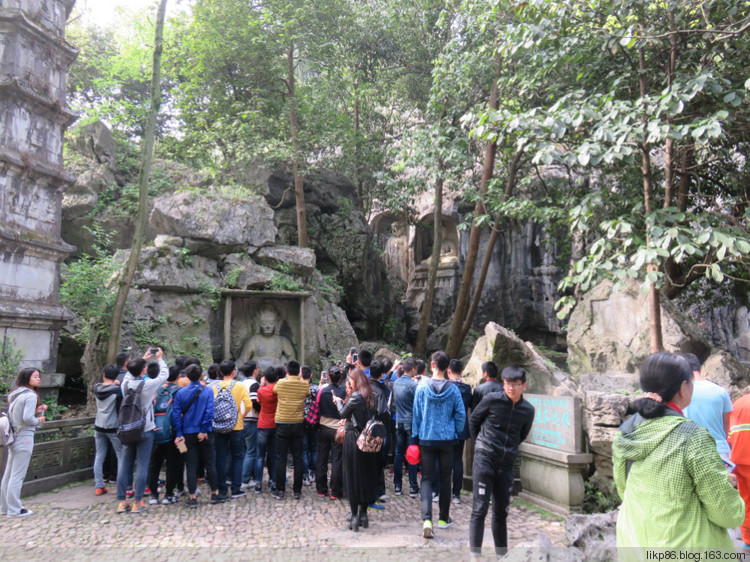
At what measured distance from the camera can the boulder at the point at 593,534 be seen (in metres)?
3.63

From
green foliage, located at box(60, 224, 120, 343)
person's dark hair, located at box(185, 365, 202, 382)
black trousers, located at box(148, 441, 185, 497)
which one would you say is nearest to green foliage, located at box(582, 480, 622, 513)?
person's dark hair, located at box(185, 365, 202, 382)

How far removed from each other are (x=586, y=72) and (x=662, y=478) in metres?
7.99

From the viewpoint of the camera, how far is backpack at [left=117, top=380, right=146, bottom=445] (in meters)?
5.57

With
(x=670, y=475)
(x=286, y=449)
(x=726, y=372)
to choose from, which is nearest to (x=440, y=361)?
(x=286, y=449)

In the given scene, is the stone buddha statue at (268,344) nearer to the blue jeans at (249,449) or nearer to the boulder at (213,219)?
the boulder at (213,219)

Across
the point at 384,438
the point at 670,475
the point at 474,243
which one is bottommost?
the point at 384,438

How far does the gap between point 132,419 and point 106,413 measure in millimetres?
906

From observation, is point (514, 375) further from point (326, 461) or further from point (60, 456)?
point (60, 456)

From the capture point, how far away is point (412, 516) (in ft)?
19.2

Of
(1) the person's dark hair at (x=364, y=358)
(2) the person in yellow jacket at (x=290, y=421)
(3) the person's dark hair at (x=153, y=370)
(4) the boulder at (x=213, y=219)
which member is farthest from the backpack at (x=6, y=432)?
(4) the boulder at (x=213, y=219)

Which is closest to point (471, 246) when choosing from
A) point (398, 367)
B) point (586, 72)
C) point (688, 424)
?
point (586, 72)

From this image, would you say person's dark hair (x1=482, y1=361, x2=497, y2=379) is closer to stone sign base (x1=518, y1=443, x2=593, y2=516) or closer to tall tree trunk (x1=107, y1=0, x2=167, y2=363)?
stone sign base (x1=518, y1=443, x2=593, y2=516)

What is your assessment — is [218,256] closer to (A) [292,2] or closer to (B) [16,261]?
(B) [16,261]

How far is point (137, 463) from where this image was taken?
18.9 feet
